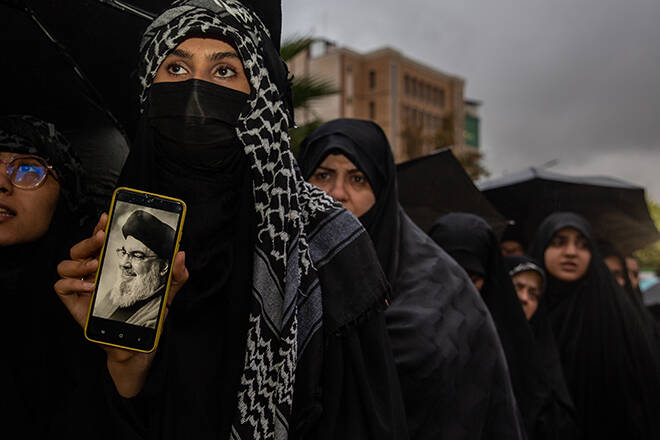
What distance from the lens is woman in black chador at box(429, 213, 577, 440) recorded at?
3.07 m

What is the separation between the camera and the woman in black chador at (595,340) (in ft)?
12.9

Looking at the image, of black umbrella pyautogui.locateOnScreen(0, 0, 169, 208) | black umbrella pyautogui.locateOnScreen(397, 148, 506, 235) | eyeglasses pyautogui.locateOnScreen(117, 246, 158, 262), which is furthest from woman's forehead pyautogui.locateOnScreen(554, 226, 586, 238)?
eyeglasses pyautogui.locateOnScreen(117, 246, 158, 262)

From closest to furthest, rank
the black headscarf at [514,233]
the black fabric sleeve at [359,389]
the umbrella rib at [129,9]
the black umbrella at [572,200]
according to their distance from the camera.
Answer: the black fabric sleeve at [359,389]
the umbrella rib at [129,9]
the black umbrella at [572,200]
the black headscarf at [514,233]

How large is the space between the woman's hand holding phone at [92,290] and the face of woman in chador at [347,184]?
1.19m

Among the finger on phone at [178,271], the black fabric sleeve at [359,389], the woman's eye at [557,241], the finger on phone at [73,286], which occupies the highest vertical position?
the woman's eye at [557,241]

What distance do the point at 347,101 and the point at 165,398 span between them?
1611 inches

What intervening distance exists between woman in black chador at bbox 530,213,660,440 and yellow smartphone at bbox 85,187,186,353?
3757 millimetres

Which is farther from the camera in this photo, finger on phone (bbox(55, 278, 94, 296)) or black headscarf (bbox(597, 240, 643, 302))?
black headscarf (bbox(597, 240, 643, 302))

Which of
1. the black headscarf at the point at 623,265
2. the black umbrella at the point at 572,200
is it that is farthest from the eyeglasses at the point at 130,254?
the black headscarf at the point at 623,265

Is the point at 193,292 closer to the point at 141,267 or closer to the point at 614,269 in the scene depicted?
the point at 141,267

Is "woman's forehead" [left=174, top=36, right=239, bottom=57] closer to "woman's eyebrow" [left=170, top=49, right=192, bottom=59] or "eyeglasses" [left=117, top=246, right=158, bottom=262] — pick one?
"woman's eyebrow" [left=170, top=49, right=192, bottom=59]

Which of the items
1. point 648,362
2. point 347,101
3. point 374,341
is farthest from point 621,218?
point 347,101

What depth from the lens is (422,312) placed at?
2.06 metres

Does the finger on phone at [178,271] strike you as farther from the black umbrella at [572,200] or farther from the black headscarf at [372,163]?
the black umbrella at [572,200]
